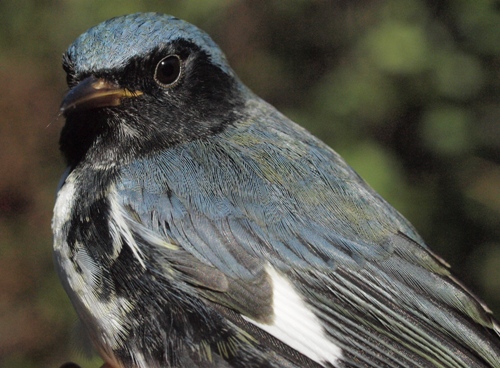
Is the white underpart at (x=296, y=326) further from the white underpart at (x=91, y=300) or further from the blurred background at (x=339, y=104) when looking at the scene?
the blurred background at (x=339, y=104)

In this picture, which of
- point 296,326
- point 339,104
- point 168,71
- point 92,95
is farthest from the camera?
point 339,104

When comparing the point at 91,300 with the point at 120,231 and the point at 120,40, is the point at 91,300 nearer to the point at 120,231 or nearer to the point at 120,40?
the point at 120,231

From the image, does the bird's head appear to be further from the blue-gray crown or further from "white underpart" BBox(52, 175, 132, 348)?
"white underpart" BBox(52, 175, 132, 348)

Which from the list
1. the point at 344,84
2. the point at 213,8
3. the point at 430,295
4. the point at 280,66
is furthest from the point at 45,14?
the point at 430,295

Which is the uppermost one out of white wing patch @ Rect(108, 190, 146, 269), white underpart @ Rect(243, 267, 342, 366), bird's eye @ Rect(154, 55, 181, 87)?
bird's eye @ Rect(154, 55, 181, 87)

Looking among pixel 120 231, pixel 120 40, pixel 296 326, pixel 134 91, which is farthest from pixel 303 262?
pixel 120 40

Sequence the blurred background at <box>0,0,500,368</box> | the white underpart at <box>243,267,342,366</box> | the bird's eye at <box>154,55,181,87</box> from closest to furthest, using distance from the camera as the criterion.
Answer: the white underpart at <box>243,267,342,366</box>, the bird's eye at <box>154,55,181,87</box>, the blurred background at <box>0,0,500,368</box>

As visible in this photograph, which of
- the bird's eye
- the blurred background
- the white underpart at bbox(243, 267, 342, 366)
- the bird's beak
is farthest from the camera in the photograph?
the blurred background

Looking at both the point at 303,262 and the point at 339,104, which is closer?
the point at 303,262

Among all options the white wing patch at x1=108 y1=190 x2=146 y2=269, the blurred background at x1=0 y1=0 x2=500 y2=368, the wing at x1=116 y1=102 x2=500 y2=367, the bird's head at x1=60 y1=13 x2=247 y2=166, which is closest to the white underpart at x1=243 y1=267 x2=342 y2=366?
the wing at x1=116 y1=102 x2=500 y2=367
